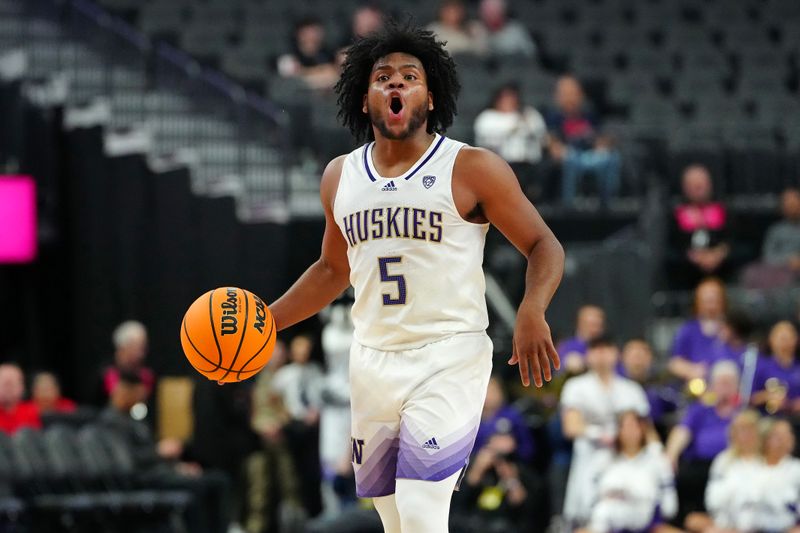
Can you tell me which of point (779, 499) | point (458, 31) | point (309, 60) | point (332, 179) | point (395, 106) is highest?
point (458, 31)

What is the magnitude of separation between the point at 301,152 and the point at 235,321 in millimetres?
9757

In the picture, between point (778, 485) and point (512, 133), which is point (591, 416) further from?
point (512, 133)

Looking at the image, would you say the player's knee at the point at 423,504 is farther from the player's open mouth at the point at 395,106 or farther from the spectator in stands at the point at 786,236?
the spectator in stands at the point at 786,236

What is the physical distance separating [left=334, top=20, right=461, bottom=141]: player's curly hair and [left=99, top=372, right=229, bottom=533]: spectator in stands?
19.2 feet

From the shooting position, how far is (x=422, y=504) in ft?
19.2

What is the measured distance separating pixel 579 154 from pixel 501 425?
395cm

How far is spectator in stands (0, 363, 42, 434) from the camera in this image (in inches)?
470

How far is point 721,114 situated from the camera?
18797mm

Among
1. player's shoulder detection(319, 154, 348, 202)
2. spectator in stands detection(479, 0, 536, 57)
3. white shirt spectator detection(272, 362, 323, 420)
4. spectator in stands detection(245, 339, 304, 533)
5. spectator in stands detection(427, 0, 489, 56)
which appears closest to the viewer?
player's shoulder detection(319, 154, 348, 202)

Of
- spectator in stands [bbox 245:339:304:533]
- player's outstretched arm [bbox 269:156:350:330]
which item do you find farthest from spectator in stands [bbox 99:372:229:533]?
player's outstretched arm [bbox 269:156:350:330]

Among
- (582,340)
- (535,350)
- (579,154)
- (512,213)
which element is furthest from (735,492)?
(535,350)

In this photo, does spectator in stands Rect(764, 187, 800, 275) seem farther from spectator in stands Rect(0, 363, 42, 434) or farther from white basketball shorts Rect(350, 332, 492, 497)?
white basketball shorts Rect(350, 332, 492, 497)

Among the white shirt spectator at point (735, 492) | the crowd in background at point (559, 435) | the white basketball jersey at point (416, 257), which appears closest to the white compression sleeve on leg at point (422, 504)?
the white basketball jersey at point (416, 257)

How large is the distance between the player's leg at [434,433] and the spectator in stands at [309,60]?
10.9 metres
